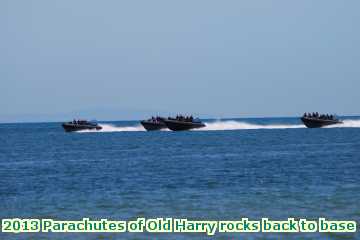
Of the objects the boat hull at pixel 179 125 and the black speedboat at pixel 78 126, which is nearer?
the boat hull at pixel 179 125

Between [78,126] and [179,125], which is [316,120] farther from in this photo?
[78,126]

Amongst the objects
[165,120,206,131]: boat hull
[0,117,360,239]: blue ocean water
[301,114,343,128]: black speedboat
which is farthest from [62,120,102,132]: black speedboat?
[0,117,360,239]: blue ocean water

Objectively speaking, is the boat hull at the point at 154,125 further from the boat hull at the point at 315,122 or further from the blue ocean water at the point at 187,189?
the blue ocean water at the point at 187,189

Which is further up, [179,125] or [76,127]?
[76,127]

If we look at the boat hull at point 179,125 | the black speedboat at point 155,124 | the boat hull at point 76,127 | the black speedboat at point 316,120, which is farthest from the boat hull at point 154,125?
the black speedboat at point 316,120

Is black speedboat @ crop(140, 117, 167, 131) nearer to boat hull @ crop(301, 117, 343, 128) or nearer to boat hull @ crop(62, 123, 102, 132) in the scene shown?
boat hull @ crop(62, 123, 102, 132)

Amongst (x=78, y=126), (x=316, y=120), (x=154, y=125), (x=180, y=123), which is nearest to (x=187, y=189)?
(x=180, y=123)

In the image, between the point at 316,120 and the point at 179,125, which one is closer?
the point at 179,125

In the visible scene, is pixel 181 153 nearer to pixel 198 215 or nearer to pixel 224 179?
pixel 224 179

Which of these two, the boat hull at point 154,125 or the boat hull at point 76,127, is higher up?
the boat hull at point 76,127

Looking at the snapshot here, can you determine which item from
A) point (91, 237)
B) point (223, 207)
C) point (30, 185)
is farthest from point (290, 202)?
point (30, 185)

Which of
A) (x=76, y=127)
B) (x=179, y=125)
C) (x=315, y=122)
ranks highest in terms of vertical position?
(x=76, y=127)

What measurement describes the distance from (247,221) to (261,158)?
38.7 metres

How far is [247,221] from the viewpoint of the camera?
2838cm
